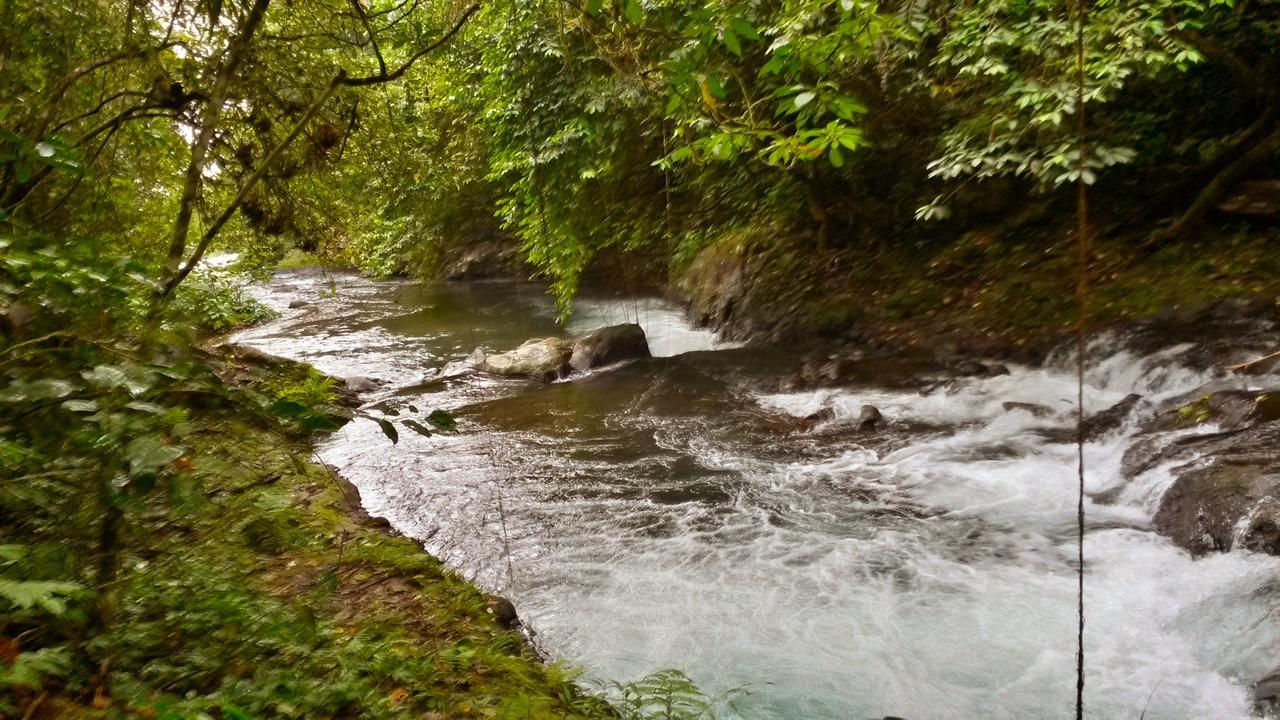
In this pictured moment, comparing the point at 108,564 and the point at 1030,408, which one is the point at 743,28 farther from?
the point at 1030,408

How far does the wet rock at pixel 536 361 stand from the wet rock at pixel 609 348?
17 centimetres

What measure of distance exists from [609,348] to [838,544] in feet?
19.7

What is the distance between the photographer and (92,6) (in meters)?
3.82

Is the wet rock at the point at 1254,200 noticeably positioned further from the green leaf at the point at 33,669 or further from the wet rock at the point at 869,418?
the green leaf at the point at 33,669

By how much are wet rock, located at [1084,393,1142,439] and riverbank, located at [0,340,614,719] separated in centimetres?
505

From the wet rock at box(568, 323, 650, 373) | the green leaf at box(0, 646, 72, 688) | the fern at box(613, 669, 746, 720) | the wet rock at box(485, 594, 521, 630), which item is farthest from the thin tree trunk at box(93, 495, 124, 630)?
the wet rock at box(568, 323, 650, 373)

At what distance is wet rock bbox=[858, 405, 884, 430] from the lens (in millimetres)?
7160

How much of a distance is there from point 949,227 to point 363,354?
976 cm

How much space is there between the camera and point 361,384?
10320 mm

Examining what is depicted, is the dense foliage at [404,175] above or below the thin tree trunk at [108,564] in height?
above

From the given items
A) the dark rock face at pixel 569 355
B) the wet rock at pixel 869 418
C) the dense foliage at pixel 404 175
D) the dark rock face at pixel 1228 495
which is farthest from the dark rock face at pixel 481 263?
the dark rock face at pixel 1228 495

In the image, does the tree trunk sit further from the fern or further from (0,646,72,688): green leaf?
(0,646,72,688): green leaf

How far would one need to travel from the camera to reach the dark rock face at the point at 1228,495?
4.14m

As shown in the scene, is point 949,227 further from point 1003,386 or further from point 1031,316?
point 1003,386
